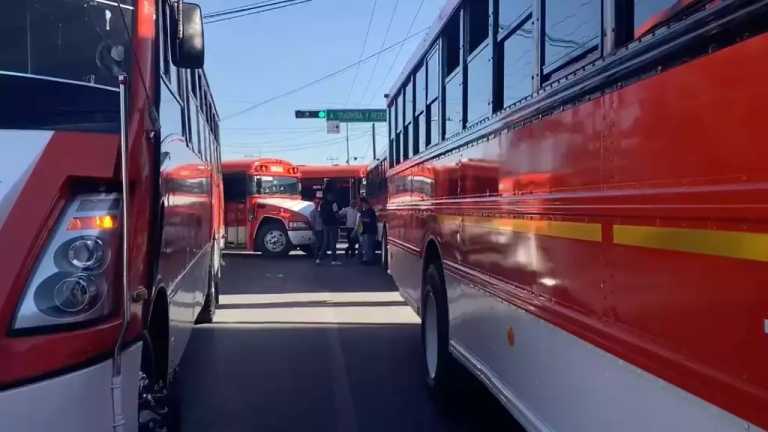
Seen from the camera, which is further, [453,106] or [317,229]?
[317,229]

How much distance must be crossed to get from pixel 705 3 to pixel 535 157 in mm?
1571

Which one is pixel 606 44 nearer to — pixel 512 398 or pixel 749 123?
pixel 749 123

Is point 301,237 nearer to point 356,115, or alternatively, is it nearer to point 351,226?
point 351,226

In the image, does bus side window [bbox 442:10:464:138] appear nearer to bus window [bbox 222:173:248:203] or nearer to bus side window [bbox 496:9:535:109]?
bus side window [bbox 496:9:535:109]

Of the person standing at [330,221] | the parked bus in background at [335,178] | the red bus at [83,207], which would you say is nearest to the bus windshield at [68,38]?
the red bus at [83,207]

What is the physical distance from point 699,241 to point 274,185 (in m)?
19.5

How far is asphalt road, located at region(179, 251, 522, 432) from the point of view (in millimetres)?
5539

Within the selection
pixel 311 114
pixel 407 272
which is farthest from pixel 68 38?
pixel 311 114

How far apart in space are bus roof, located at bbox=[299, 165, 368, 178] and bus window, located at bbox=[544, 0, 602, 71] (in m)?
22.6

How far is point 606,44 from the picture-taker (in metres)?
2.90

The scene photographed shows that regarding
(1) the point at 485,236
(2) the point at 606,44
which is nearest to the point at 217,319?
(1) the point at 485,236

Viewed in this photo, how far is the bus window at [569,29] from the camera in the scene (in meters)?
3.06

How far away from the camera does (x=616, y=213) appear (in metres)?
2.65

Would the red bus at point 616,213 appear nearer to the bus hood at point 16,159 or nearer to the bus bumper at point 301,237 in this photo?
the bus hood at point 16,159
